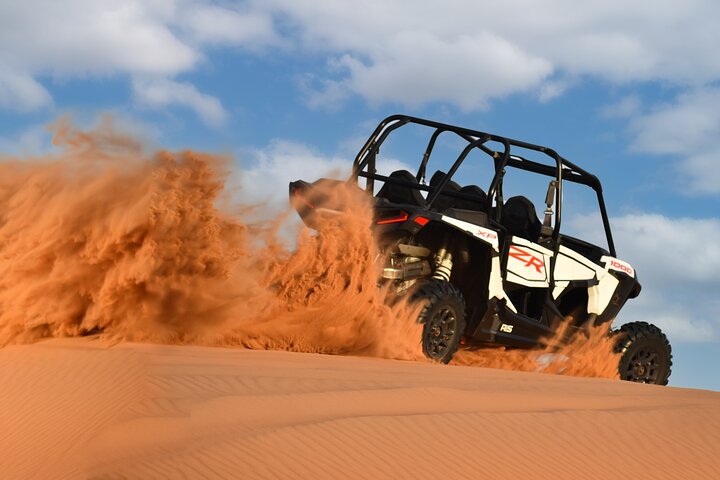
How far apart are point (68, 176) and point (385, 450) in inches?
150

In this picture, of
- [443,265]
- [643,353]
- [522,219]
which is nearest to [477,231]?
[443,265]

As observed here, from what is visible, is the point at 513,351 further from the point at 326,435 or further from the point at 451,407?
the point at 326,435

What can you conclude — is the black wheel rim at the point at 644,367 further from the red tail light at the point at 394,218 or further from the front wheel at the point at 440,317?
the red tail light at the point at 394,218

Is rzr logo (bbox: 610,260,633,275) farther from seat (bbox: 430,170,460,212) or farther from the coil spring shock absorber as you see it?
the coil spring shock absorber

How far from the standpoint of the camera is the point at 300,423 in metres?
4.64

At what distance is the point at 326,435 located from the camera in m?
4.53

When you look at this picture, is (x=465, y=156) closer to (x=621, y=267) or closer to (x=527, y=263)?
(x=527, y=263)

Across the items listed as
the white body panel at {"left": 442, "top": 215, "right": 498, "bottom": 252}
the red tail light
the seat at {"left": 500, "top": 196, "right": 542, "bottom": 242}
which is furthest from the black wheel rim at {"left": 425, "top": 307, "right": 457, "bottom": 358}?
the seat at {"left": 500, "top": 196, "right": 542, "bottom": 242}

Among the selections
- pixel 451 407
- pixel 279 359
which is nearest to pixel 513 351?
pixel 279 359

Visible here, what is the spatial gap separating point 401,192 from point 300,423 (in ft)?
16.3

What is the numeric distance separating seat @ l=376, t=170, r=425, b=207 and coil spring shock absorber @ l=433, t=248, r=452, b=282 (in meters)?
0.52

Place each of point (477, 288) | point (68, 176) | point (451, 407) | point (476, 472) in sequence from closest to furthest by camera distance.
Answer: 1. point (476, 472)
2. point (451, 407)
3. point (68, 176)
4. point (477, 288)

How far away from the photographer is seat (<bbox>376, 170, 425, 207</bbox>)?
9195mm

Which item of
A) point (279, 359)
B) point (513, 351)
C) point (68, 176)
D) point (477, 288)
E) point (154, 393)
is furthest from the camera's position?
point (513, 351)
